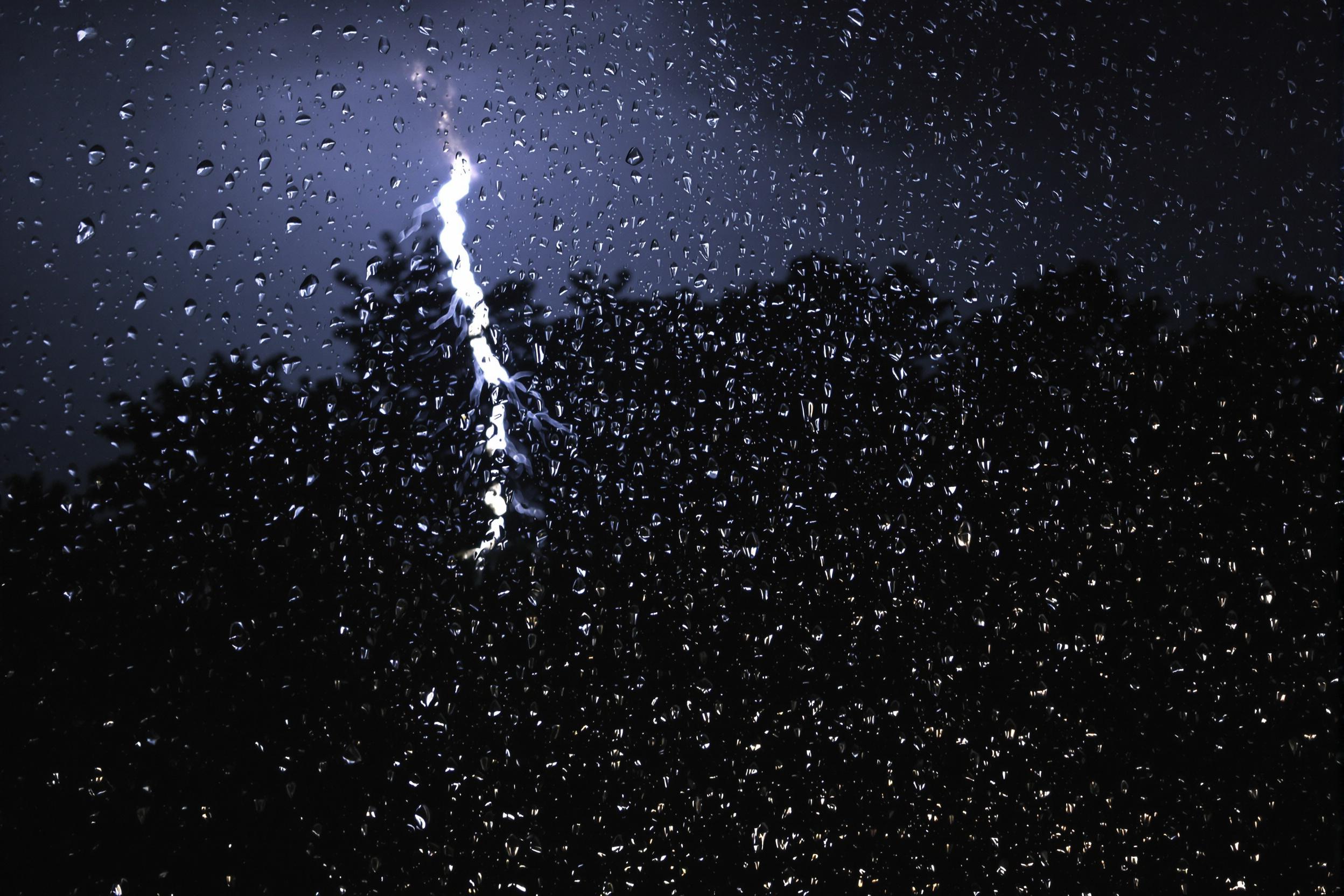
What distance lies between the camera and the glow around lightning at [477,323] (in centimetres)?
120

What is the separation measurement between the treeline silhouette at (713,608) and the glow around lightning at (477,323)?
0.02 meters

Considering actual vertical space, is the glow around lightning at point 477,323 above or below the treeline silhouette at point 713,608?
above

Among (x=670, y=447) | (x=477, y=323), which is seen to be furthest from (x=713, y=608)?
(x=477, y=323)

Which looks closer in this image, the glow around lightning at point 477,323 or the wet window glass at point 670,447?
the wet window glass at point 670,447

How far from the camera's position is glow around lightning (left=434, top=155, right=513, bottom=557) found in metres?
1.20

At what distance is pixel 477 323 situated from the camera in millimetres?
1228

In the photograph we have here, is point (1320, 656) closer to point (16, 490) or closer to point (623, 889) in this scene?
point (623, 889)

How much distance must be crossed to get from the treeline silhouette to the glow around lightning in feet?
0.08

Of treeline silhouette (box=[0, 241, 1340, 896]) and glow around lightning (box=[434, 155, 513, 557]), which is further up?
glow around lightning (box=[434, 155, 513, 557])

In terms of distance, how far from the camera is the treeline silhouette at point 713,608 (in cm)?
105

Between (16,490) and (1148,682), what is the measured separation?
179 centimetres

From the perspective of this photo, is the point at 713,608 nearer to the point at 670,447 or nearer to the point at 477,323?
the point at 670,447

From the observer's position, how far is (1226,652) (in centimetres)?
127

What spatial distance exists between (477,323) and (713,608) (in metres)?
0.62
